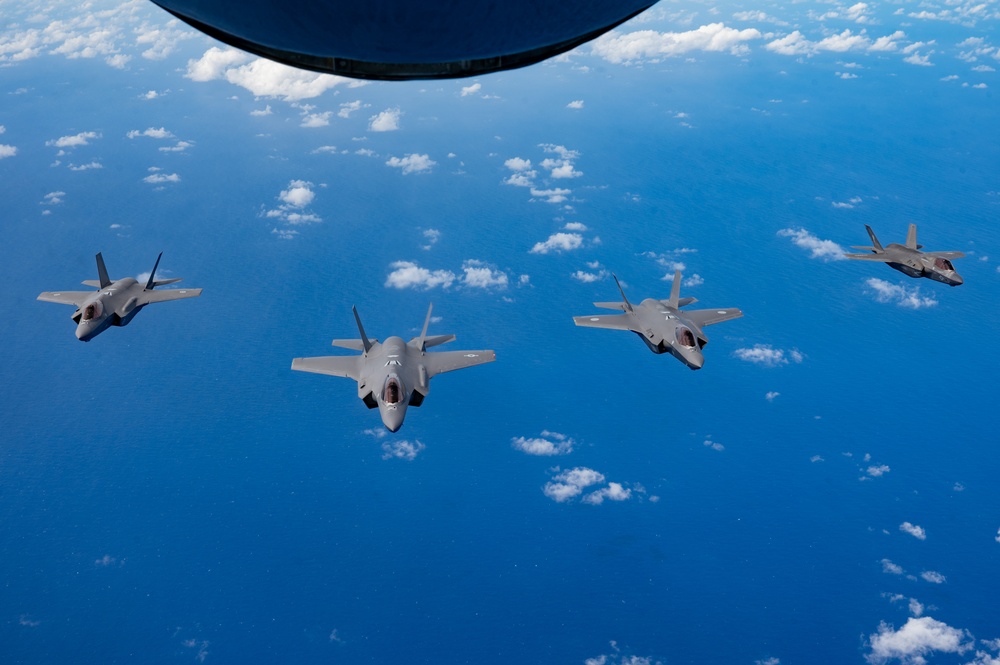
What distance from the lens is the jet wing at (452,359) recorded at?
841 inches

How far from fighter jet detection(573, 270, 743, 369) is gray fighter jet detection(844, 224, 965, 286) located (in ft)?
20.6

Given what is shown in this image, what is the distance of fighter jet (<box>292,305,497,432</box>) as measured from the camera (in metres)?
18.2

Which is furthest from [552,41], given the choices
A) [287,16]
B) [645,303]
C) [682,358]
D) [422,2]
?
[645,303]

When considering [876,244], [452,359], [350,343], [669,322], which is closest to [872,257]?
[876,244]

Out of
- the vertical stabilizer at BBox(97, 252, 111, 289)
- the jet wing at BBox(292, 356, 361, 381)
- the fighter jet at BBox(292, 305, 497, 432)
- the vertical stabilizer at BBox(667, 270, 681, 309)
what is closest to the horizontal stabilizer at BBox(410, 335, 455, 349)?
the fighter jet at BBox(292, 305, 497, 432)

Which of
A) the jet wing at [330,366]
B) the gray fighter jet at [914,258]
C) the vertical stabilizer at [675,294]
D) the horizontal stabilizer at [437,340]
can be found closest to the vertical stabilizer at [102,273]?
the jet wing at [330,366]

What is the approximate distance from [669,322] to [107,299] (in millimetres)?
18053

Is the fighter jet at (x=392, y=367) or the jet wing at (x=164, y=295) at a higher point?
the jet wing at (x=164, y=295)

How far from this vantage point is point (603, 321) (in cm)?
2316

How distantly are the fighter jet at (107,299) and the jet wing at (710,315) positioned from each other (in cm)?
1729

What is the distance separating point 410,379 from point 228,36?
1723cm

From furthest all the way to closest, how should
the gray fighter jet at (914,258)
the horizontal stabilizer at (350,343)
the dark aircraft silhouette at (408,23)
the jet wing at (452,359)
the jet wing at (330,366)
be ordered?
the gray fighter jet at (914,258) → the horizontal stabilizer at (350,343) → the jet wing at (452,359) → the jet wing at (330,366) → the dark aircraft silhouette at (408,23)

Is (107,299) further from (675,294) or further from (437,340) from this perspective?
(675,294)

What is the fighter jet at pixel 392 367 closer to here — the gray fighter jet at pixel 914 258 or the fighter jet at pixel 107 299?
the fighter jet at pixel 107 299
